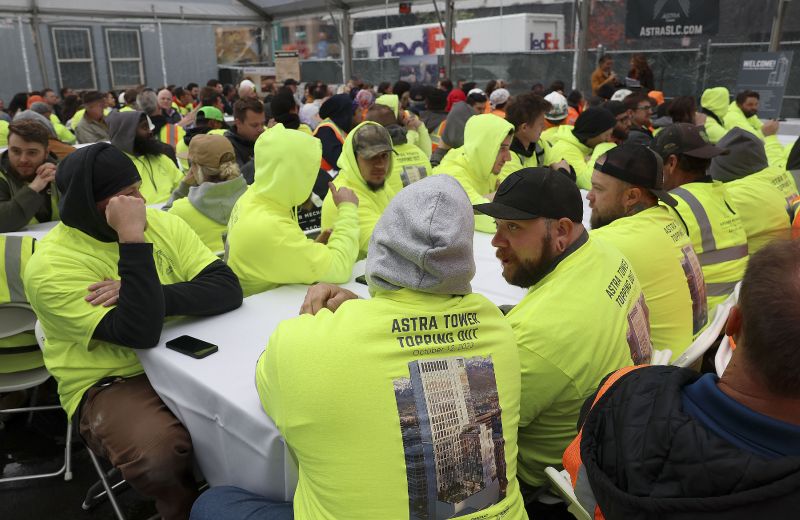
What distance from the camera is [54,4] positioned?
49.7 ft

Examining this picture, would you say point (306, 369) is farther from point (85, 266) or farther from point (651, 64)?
point (651, 64)

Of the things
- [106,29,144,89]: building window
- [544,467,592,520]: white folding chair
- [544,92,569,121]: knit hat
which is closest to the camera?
[544,467,592,520]: white folding chair

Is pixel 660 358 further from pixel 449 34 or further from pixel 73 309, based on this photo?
pixel 449 34

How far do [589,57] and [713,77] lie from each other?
263 cm

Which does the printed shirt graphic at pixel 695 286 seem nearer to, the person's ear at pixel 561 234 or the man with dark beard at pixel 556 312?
the man with dark beard at pixel 556 312

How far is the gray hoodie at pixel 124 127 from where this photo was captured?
5.09 metres

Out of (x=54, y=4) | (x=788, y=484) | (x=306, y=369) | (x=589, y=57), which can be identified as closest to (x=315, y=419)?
(x=306, y=369)

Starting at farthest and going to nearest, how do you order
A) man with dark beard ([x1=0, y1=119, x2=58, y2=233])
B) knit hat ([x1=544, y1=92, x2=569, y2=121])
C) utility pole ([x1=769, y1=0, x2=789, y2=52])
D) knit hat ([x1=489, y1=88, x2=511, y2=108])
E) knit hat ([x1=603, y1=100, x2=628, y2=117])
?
utility pole ([x1=769, y1=0, x2=789, y2=52]) → knit hat ([x1=489, y1=88, x2=511, y2=108]) → knit hat ([x1=544, y1=92, x2=569, y2=121]) → knit hat ([x1=603, y1=100, x2=628, y2=117]) → man with dark beard ([x1=0, y1=119, x2=58, y2=233])

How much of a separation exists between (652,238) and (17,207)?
377 cm

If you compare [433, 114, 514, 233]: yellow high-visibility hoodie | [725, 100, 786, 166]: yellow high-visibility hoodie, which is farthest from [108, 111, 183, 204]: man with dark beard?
[725, 100, 786, 166]: yellow high-visibility hoodie

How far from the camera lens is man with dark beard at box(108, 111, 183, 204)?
16.8ft

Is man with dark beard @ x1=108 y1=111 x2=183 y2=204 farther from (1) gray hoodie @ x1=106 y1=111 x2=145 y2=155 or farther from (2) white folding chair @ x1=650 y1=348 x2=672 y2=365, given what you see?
(2) white folding chair @ x1=650 y1=348 x2=672 y2=365

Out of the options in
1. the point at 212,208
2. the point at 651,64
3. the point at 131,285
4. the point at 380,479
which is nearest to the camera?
the point at 380,479

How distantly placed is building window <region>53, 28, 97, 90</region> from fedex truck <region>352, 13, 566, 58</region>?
8714 mm
